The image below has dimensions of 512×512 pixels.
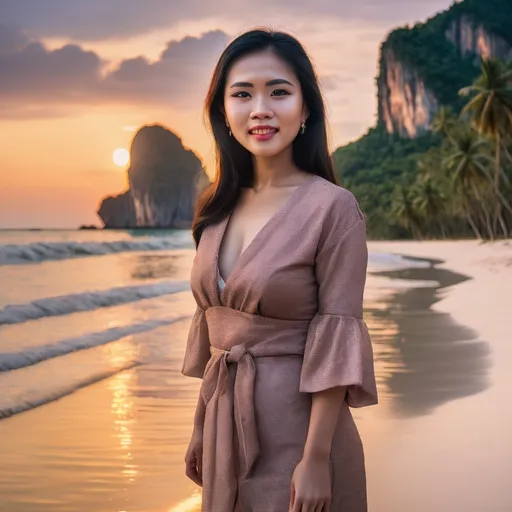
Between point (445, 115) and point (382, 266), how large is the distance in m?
29.5

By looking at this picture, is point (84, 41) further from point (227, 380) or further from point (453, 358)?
point (227, 380)

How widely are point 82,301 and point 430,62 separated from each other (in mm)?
88760

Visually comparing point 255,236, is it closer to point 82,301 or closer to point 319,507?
point 319,507

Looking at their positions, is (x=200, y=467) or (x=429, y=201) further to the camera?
(x=429, y=201)

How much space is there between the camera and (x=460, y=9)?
99.0 m

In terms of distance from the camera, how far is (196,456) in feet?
6.49

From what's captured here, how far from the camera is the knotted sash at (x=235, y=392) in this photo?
175 cm

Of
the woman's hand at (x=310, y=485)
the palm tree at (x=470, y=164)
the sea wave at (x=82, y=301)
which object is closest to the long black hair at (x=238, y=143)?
the woman's hand at (x=310, y=485)

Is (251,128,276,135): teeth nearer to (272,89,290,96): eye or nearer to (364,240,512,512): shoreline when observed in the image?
(272,89,290,96): eye

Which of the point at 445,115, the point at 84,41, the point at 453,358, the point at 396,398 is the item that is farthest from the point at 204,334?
the point at 84,41

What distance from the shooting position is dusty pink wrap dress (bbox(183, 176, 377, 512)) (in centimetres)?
171

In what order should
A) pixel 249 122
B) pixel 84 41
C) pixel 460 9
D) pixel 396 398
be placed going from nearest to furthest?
pixel 249 122 → pixel 396 398 → pixel 84 41 → pixel 460 9

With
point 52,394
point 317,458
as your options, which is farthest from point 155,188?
point 317,458

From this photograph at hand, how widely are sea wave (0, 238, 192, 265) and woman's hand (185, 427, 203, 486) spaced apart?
1709 centimetres
